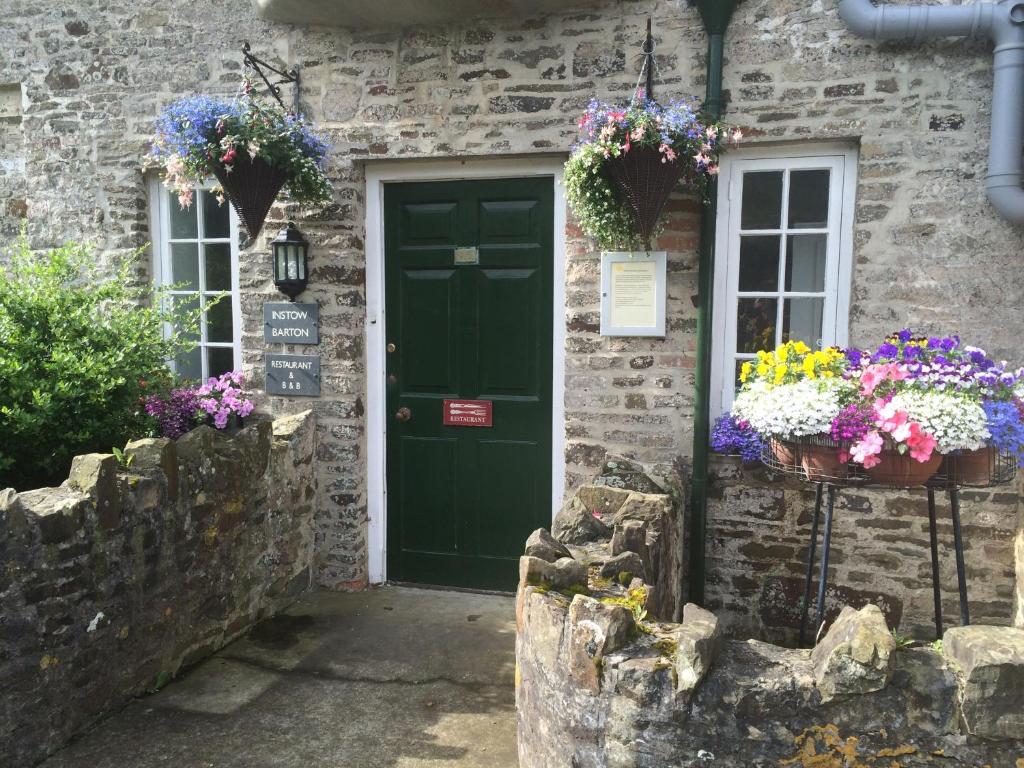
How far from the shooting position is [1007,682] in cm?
208

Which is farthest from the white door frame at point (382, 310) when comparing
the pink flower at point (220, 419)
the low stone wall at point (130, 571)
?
the pink flower at point (220, 419)

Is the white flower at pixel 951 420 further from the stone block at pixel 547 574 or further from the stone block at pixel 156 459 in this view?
the stone block at pixel 156 459

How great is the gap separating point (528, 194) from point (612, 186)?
83 centimetres

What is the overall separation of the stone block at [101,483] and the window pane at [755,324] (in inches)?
126

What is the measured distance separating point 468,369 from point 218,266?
1.86 meters

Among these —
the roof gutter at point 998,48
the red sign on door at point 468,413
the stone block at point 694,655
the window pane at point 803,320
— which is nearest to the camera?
the stone block at point 694,655

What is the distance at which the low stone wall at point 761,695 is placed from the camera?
214 cm

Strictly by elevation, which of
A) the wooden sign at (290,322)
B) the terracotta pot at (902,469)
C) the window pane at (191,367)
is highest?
the wooden sign at (290,322)

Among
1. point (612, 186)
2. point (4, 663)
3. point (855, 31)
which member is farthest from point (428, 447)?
point (855, 31)

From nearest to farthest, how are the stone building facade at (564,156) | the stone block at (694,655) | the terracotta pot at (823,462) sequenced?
the stone block at (694,655), the terracotta pot at (823,462), the stone building facade at (564,156)

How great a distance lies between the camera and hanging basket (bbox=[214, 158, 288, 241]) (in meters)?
4.46

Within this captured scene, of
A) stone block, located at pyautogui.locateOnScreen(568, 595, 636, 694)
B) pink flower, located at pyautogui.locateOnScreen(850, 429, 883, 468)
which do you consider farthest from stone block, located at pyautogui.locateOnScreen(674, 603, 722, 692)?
pink flower, located at pyautogui.locateOnScreen(850, 429, 883, 468)

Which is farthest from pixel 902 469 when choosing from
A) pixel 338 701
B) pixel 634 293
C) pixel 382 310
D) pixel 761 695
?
pixel 382 310

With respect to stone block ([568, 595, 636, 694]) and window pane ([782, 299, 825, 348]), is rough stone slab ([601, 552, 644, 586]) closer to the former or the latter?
stone block ([568, 595, 636, 694])
